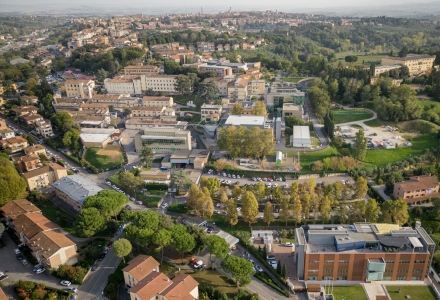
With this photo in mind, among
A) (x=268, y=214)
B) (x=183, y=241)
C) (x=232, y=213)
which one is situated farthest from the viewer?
(x=232, y=213)

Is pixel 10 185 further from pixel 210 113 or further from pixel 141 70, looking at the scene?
pixel 141 70

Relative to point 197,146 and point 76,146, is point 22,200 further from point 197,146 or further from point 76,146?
point 197,146

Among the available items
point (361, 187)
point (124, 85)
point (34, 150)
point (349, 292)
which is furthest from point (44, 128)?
point (349, 292)

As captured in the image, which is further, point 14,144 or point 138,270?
point 14,144

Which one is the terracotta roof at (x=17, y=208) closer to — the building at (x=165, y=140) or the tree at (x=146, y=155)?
the tree at (x=146, y=155)

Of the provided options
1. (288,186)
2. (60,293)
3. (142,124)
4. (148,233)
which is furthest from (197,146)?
(60,293)

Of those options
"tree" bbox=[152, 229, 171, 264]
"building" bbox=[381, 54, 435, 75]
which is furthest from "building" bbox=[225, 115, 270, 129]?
"building" bbox=[381, 54, 435, 75]

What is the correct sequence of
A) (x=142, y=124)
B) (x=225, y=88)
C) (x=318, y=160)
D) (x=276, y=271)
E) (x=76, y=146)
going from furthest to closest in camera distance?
(x=225, y=88), (x=142, y=124), (x=76, y=146), (x=318, y=160), (x=276, y=271)

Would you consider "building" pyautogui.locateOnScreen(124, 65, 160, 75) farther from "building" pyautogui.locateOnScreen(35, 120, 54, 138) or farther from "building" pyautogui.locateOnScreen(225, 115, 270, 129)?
"building" pyautogui.locateOnScreen(225, 115, 270, 129)
